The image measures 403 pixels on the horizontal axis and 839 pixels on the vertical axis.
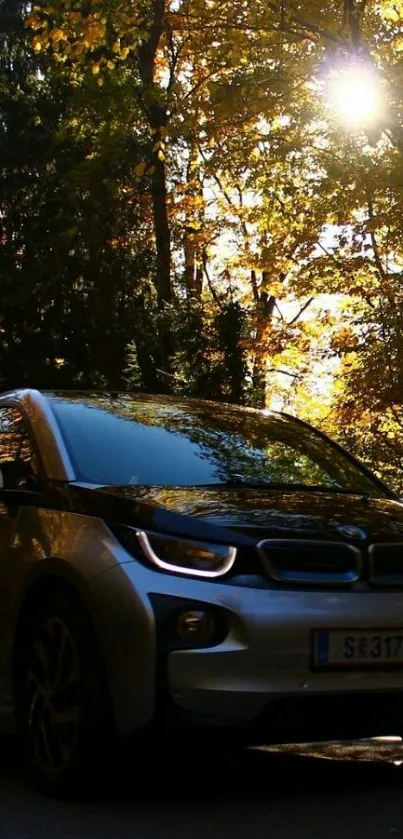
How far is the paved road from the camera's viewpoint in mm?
3590

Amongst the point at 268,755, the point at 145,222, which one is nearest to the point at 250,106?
the point at 268,755

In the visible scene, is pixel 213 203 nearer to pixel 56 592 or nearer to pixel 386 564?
pixel 56 592

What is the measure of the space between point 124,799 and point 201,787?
0.40 metres

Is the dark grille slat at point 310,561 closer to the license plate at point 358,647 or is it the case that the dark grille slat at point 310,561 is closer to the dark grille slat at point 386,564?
the dark grille slat at point 386,564

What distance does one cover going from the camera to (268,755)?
501 centimetres

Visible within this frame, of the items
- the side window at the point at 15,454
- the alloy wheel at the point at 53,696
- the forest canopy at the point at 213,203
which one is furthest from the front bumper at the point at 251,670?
the forest canopy at the point at 213,203

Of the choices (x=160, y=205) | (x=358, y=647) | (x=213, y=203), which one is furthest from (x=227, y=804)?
(x=213, y=203)

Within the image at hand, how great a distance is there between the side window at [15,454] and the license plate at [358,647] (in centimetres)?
150

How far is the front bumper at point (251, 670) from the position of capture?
361cm

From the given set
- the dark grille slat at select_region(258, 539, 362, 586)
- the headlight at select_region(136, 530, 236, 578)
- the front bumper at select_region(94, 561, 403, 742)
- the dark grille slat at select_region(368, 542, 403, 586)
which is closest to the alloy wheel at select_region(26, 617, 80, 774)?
the front bumper at select_region(94, 561, 403, 742)

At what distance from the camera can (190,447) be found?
16.1ft

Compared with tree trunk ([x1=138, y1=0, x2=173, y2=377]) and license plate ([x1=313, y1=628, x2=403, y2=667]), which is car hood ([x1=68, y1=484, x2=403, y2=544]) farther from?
tree trunk ([x1=138, y1=0, x2=173, y2=377])

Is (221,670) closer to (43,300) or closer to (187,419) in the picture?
(187,419)

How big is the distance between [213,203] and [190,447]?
2405 cm
